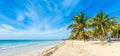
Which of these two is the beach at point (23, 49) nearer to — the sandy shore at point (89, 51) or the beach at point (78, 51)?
the beach at point (78, 51)

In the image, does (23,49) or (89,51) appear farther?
(23,49)

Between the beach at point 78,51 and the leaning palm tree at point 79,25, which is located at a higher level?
the leaning palm tree at point 79,25

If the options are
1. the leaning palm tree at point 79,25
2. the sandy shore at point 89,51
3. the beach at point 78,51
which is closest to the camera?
the sandy shore at point 89,51

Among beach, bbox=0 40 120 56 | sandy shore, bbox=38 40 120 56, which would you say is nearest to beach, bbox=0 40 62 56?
beach, bbox=0 40 120 56

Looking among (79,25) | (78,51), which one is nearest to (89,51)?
(78,51)

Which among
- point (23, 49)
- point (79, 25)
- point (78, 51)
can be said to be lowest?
point (23, 49)

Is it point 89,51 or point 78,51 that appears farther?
point 78,51

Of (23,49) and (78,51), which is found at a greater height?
(78,51)

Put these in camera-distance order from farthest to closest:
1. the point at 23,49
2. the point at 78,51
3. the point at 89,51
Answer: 1. the point at 23,49
2. the point at 78,51
3. the point at 89,51

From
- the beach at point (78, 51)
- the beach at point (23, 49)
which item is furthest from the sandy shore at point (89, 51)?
the beach at point (23, 49)

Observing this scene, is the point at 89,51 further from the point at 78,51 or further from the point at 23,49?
the point at 23,49

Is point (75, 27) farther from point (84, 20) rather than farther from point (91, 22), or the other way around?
point (91, 22)

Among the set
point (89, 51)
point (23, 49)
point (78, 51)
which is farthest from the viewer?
point (23, 49)

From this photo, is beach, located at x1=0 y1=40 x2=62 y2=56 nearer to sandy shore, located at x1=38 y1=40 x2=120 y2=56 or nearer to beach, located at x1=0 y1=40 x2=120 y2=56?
beach, located at x1=0 y1=40 x2=120 y2=56
